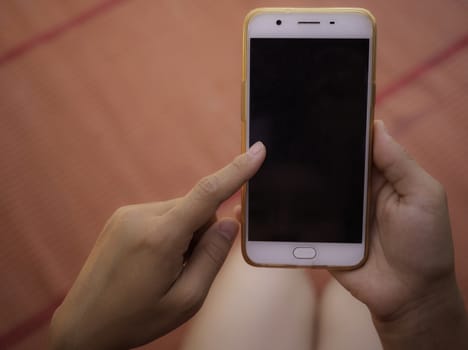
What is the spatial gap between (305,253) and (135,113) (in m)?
0.39

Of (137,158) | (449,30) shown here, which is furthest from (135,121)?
(449,30)

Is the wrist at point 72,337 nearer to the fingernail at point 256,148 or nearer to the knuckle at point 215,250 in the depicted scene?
the knuckle at point 215,250

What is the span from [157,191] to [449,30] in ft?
1.82

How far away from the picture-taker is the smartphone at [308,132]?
1.66 feet

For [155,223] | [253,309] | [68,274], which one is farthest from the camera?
[68,274]

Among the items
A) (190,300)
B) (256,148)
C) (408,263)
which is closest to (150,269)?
(190,300)

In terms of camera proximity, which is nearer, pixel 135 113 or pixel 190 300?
pixel 190 300

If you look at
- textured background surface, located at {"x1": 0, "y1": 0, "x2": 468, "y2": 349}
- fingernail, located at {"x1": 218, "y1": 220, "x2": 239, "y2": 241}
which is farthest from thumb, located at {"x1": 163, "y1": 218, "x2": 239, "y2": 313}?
textured background surface, located at {"x1": 0, "y1": 0, "x2": 468, "y2": 349}

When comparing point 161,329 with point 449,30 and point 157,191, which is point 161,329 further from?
point 449,30

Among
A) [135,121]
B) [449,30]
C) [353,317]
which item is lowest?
[353,317]

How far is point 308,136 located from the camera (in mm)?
520

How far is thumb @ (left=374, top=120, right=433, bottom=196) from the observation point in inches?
18.7

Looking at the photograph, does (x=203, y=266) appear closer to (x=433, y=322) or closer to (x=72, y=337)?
(x=72, y=337)

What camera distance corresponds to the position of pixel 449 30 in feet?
2.50
